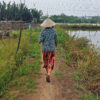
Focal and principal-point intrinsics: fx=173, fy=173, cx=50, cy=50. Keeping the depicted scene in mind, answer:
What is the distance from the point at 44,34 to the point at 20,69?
54.0 inches

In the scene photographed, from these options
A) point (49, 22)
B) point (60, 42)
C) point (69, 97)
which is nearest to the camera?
point (69, 97)

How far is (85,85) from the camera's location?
14.2 feet

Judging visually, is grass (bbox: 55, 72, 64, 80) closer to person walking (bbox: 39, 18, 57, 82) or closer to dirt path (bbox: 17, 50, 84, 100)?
dirt path (bbox: 17, 50, 84, 100)

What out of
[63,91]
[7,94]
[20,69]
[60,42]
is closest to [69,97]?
[63,91]

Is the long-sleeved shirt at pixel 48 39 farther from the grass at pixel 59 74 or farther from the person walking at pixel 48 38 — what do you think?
the grass at pixel 59 74

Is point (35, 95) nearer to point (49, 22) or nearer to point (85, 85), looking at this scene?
point (85, 85)

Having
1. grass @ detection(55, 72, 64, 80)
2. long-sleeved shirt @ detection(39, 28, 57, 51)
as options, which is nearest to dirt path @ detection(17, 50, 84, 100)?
grass @ detection(55, 72, 64, 80)

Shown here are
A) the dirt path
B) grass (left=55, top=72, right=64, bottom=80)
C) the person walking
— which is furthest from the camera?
grass (left=55, top=72, right=64, bottom=80)

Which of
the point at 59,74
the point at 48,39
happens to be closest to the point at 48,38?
the point at 48,39

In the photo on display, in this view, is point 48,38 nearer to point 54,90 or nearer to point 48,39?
point 48,39

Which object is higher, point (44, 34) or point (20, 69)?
point (44, 34)

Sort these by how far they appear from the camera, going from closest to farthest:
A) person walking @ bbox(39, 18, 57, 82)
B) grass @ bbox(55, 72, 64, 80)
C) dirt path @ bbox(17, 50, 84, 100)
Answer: dirt path @ bbox(17, 50, 84, 100) → person walking @ bbox(39, 18, 57, 82) → grass @ bbox(55, 72, 64, 80)

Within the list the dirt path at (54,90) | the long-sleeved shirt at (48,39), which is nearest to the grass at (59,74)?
the dirt path at (54,90)

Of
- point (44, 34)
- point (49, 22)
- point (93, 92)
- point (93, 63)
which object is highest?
point (49, 22)
